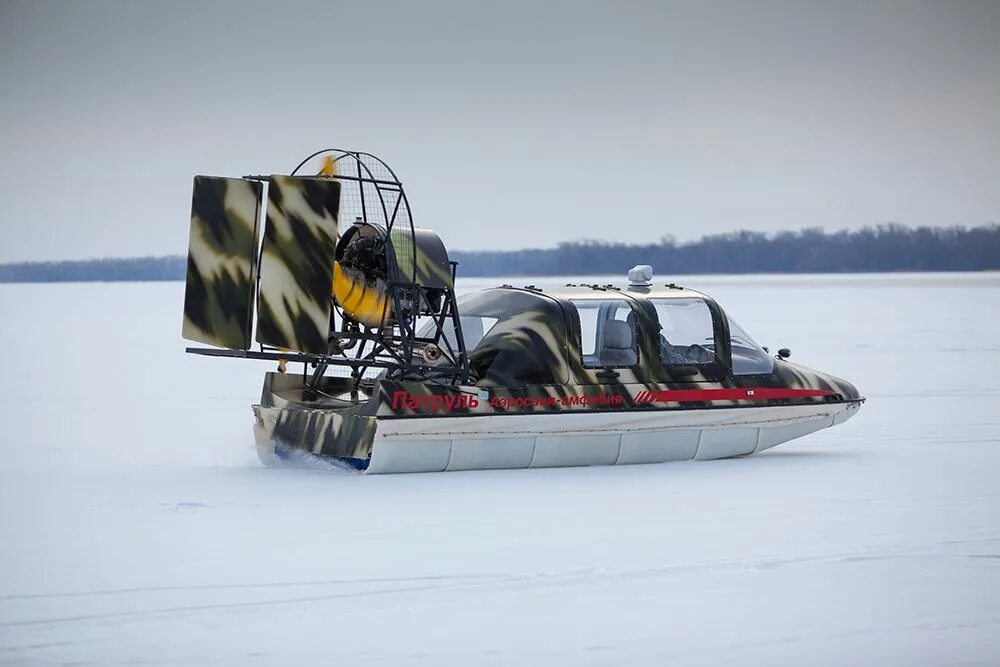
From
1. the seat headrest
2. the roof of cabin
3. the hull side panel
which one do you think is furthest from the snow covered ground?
the roof of cabin

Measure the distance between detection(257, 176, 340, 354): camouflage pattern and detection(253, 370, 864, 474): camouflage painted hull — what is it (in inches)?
24.8

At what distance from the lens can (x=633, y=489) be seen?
1016cm

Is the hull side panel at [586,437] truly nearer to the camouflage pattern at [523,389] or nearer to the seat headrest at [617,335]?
the camouflage pattern at [523,389]

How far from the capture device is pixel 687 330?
11.6 meters

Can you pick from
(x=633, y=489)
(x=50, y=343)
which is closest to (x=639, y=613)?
(x=633, y=489)

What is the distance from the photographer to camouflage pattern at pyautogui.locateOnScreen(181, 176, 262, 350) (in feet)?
35.0

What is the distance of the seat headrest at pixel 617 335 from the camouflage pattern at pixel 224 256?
2746 millimetres

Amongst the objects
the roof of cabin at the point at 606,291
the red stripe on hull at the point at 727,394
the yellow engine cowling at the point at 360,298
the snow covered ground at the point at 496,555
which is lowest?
the snow covered ground at the point at 496,555

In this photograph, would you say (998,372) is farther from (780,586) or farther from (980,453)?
(780,586)

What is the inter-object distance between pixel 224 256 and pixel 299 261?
0.72 m

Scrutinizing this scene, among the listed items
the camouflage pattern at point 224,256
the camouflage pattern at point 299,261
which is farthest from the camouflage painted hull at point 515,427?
the camouflage pattern at point 224,256

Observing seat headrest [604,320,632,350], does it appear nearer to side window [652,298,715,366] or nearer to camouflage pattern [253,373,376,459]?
side window [652,298,715,366]

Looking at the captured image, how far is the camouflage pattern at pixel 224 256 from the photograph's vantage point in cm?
1068

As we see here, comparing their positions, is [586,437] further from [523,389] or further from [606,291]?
[606,291]
